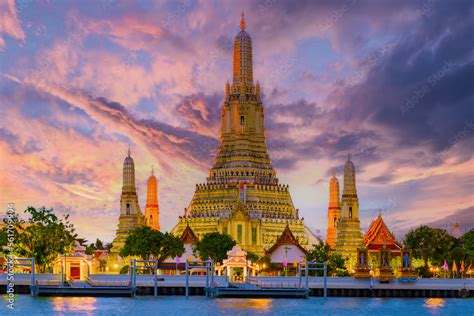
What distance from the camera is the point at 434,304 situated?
92.1 m

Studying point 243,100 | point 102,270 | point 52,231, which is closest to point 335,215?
point 243,100

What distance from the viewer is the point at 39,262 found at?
340ft

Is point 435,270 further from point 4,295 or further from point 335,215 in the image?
point 4,295

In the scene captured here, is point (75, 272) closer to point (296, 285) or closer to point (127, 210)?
point (296, 285)

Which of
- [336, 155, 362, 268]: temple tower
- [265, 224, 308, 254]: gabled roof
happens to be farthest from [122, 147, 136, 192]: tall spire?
[336, 155, 362, 268]: temple tower

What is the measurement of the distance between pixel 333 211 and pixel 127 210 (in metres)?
32.9

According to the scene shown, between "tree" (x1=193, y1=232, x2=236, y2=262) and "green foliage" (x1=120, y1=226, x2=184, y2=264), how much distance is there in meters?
2.54

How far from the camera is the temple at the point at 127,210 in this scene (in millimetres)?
135375

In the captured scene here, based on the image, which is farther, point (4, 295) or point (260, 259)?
point (260, 259)

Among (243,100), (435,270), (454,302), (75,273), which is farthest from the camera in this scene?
(243,100)

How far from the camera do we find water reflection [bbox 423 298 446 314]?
8694 centimetres

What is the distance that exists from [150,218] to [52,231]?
51858 millimetres

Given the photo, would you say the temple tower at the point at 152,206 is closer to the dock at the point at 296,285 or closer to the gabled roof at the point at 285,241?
the gabled roof at the point at 285,241

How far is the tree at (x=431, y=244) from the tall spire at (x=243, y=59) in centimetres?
4014
